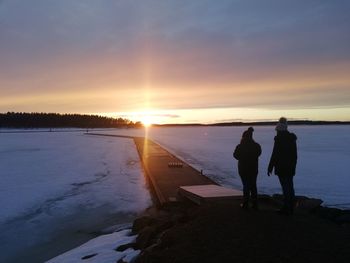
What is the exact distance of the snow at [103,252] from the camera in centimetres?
748

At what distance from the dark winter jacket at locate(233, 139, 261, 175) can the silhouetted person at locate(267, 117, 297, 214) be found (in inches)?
16.5

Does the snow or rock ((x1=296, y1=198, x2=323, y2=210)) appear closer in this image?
the snow

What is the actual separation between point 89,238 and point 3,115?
15514cm

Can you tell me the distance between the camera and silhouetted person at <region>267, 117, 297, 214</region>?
7.59m

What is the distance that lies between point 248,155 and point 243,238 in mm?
2066

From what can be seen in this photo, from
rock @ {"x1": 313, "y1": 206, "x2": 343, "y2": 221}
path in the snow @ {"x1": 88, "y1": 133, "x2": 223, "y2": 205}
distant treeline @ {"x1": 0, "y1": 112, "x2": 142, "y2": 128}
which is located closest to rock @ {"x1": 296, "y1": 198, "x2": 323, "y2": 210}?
rock @ {"x1": 313, "y1": 206, "x2": 343, "y2": 221}

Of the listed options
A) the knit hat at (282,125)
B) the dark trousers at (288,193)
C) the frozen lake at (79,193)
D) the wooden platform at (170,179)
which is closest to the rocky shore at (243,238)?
the dark trousers at (288,193)

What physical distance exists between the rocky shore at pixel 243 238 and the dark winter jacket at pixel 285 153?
2.61 ft

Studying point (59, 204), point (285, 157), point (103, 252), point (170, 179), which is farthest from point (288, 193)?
point (170, 179)

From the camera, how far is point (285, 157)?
7617 millimetres

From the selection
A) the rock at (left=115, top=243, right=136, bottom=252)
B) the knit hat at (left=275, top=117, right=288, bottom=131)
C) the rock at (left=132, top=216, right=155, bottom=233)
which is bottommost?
the rock at (left=115, top=243, right=136, bottom=252)

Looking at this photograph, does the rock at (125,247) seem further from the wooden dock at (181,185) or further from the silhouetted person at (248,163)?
the silhouetted person at (248,163)

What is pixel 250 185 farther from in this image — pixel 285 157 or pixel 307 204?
pixel 307 204

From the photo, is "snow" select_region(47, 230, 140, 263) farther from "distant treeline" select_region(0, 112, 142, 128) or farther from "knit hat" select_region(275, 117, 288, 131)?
"distant treeline" select_region(0, 112, 142, 128)
